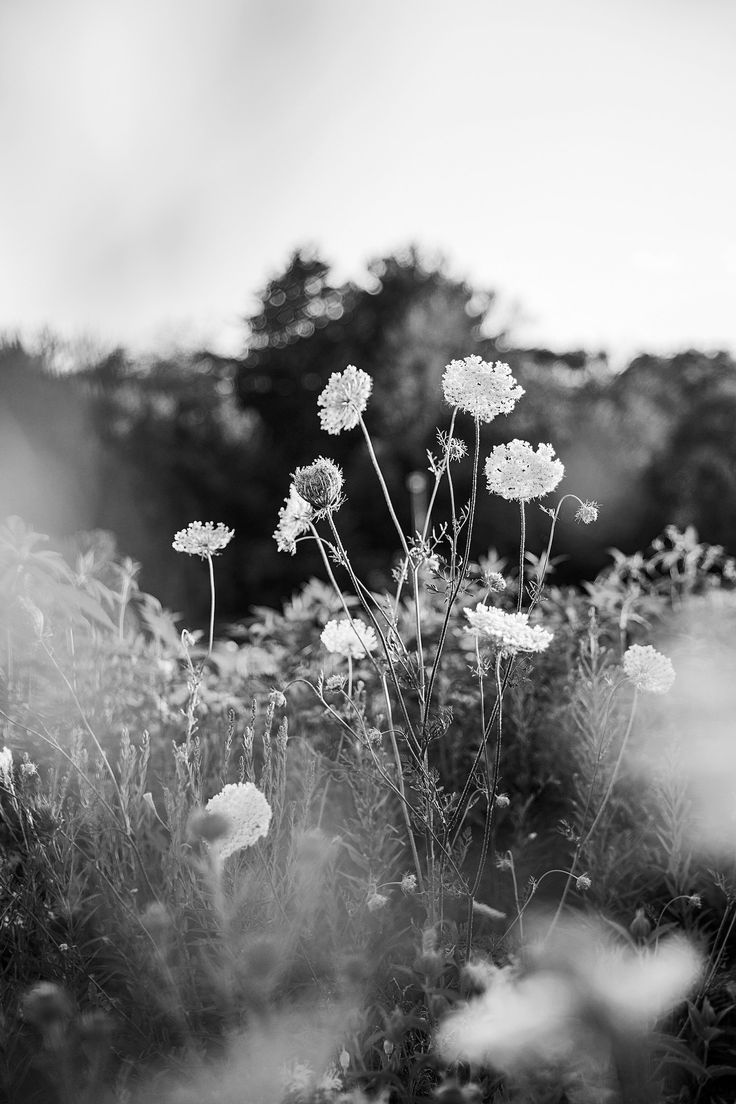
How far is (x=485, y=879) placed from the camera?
82.5 inches

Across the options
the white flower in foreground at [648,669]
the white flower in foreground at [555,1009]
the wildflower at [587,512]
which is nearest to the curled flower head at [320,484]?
the wildflower at [587,512]

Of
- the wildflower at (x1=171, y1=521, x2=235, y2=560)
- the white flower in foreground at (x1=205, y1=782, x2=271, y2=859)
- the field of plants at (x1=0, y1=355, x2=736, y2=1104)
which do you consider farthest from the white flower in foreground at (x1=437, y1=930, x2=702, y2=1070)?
the wildflower at (x1=171, y1=521, x2=235, y2=560)

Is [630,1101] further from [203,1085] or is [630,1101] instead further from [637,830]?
[637,830]

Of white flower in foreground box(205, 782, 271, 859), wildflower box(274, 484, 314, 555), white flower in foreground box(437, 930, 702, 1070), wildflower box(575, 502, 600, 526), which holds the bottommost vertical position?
white flower in foreground box(437, 930, 702, 1070)

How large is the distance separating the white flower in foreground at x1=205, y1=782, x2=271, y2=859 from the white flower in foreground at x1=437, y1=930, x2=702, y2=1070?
417 mm

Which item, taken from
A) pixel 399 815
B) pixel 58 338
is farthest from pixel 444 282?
pixel 399 815

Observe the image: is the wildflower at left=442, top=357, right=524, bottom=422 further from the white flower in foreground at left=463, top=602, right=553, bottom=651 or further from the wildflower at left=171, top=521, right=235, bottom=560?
the wildflower at left=171, top=521, right=235, bottom=560

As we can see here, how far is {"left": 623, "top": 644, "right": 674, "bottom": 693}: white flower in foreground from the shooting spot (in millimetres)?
1643

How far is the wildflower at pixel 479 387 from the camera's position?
1.44 meters

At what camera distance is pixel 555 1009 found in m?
1.28

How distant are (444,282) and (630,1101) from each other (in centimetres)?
1447

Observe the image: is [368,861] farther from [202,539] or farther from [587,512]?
[587,512]

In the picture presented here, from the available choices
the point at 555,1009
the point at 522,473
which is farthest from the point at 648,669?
the point at 555,1009

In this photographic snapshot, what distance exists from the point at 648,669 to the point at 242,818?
0.92 metres
